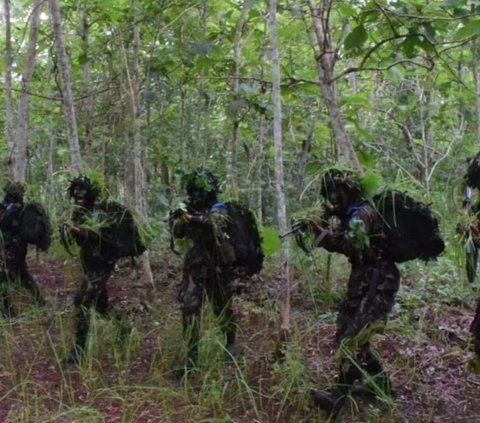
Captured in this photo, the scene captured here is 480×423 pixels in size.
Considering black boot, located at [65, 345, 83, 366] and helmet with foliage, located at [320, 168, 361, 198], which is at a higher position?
helmet with foliage, located at [320, 168, 361, 198]

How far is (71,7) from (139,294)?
4.10m

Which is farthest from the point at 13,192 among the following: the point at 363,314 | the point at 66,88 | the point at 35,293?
the point at 363,314

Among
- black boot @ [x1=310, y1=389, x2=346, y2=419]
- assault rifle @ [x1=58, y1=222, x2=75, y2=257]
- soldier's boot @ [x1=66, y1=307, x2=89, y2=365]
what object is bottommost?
black boot @ [x1=310, y1=389, x2=346, y2=419]

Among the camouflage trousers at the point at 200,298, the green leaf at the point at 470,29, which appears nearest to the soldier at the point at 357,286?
the camouflage trousers at the point at 200,298

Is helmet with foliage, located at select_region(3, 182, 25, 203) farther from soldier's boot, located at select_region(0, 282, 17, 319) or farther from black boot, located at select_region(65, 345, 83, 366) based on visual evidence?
black boot, located at select_region(65, 345, 83, 366)

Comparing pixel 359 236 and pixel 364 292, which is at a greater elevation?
pixel 359 236

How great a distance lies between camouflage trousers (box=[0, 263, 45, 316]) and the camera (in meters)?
6.67

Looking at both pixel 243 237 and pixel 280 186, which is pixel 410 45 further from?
pixel 243 237

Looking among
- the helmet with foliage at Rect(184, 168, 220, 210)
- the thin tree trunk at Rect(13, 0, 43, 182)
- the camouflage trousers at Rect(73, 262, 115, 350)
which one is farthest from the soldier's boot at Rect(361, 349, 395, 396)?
the thin tree trunk at Rect(13, 0, 43, 182)

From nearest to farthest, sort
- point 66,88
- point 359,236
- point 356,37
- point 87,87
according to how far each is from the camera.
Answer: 1. point 359,236
2. point 356,37
3. point 66,88
4. point 87,87

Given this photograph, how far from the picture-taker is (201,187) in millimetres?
5184

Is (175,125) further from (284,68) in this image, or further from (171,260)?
(284,68)

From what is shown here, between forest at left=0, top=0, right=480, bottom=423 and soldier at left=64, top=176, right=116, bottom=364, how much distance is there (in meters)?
0.18

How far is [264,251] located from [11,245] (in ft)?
9.63
